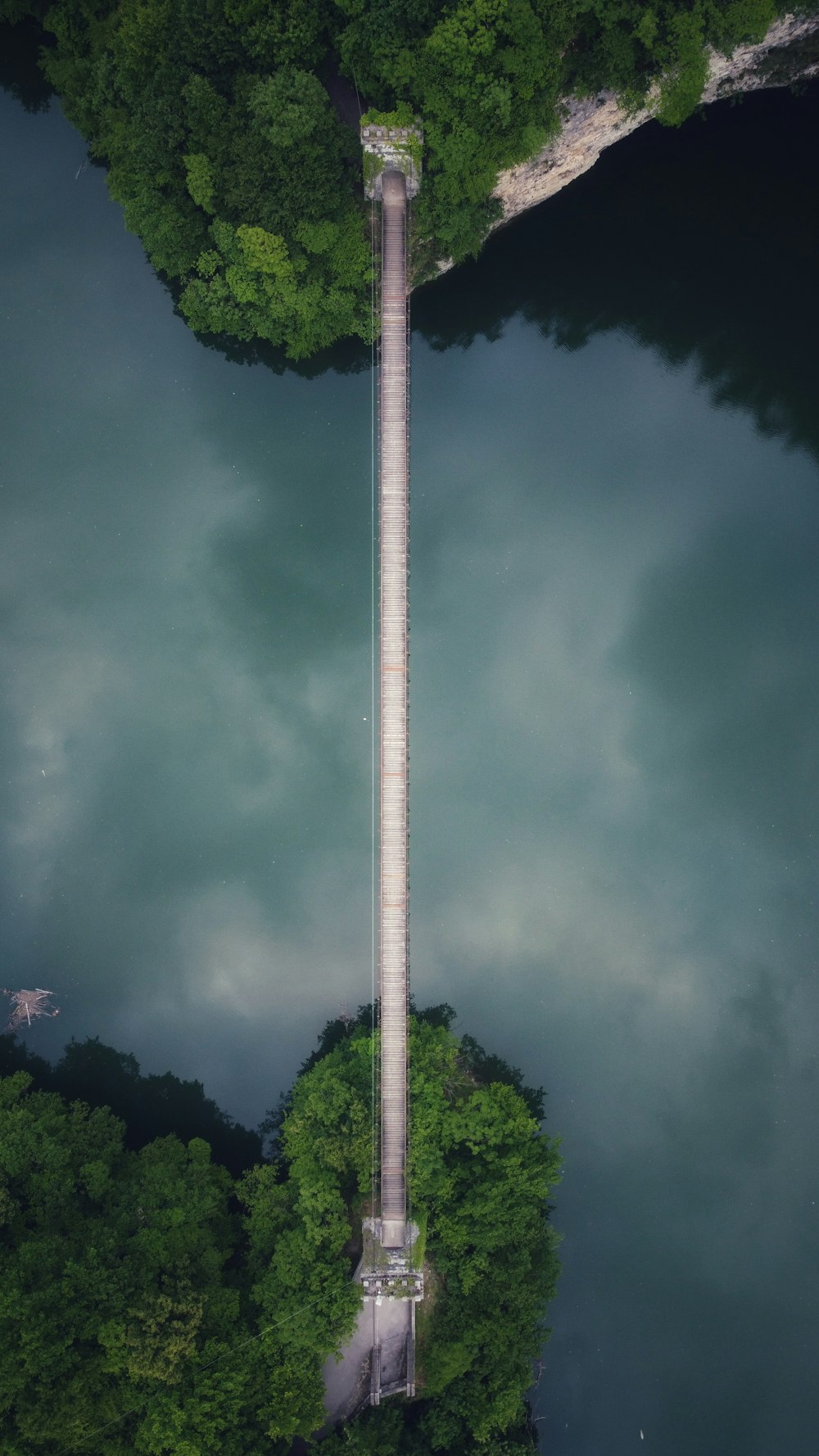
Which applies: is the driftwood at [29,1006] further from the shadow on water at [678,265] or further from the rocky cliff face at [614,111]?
the rocky cliff face at [614,111]

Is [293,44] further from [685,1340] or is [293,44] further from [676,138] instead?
[685,1340]

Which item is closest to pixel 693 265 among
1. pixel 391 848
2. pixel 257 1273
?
pixel 391 848

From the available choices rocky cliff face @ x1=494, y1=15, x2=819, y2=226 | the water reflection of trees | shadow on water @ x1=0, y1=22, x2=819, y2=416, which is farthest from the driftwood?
rocky cliff face @ x1=494, y1=15, x2=819, y2=226

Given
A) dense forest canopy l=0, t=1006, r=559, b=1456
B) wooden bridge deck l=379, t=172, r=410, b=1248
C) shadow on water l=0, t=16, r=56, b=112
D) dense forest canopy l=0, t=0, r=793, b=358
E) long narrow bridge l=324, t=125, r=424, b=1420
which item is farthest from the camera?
shadow on water l=0, t=16, r=56, b=112

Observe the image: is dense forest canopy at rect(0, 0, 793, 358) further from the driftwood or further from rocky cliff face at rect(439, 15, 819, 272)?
the driftwood

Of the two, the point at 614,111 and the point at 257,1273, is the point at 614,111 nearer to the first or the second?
the point at 614,111

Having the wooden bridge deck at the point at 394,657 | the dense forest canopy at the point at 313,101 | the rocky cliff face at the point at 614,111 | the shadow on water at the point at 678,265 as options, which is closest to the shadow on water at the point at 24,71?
the shadow on water at the point at 678,265

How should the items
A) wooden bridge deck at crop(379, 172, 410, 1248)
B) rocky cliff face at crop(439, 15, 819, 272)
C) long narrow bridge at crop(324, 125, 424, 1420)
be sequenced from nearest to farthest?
long narrow bridge at crop(324, 125, 424, 1420) < rocky cliff face at crop(439, 15, 819, 272) < wooden bridge deck at crop(379, 172, 410, 1248)

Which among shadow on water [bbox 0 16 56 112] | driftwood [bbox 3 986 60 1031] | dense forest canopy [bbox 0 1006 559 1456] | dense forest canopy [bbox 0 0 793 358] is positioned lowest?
dense forest canopy [bbox 0 1006 559 1456]
